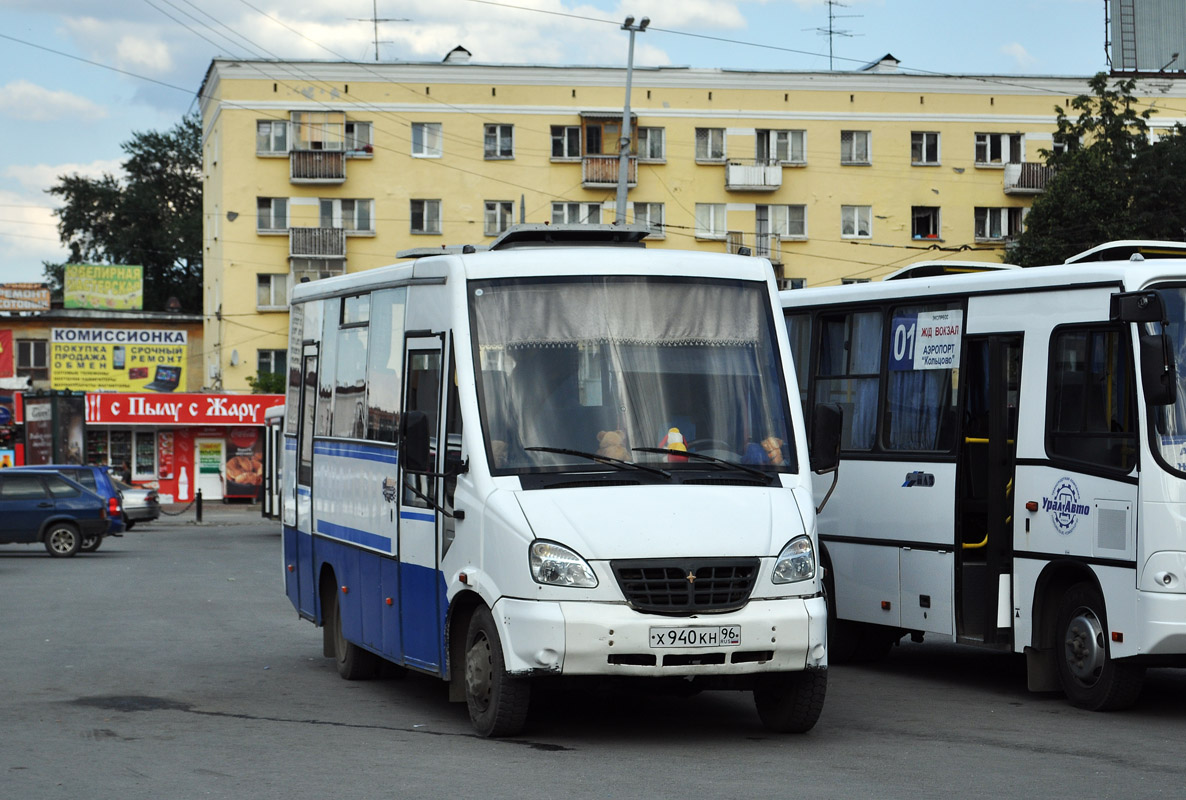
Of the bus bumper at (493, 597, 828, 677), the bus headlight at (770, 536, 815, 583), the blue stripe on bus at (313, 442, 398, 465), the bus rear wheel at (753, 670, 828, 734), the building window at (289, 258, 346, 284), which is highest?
the building window at (289, 258, 346, 284)

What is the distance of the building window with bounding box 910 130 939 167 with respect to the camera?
212 feet

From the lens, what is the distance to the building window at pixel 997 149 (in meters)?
65.4

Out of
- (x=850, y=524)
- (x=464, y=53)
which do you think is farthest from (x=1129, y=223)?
(x=850, y=524)

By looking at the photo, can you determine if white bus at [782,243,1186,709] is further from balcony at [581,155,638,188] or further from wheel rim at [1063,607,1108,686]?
balcony at [581,155,638,188]

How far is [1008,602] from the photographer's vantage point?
1174cm

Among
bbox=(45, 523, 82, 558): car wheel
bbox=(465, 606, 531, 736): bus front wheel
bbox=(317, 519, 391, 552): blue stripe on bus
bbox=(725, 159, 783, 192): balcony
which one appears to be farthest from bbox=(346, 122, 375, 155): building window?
bbox=(465, 606, 531, 736): bus front wheel

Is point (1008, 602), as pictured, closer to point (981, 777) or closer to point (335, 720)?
point (981, 777)

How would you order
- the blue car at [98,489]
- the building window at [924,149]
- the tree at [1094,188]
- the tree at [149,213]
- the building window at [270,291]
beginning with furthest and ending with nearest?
the tree at [149,213]
the building window at [924,149]
the building window at [270,291]
the tree at [1094,188]
the blue car at [98,489]

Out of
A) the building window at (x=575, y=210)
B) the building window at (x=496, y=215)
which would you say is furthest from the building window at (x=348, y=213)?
the building window at (x=575, y=210)

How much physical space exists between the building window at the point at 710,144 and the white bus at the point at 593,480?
53107 millimetres

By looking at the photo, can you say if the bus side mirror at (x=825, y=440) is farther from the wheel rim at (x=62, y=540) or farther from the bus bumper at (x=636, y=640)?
the wheel rim at (x=62, y=540)

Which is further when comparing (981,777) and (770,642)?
(770,642)

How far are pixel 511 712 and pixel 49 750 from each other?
2.60 metres

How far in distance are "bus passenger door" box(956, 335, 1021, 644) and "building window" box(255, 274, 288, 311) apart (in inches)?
2051
